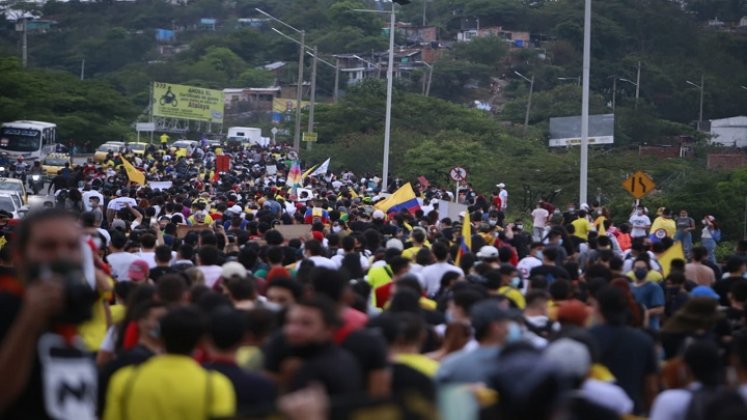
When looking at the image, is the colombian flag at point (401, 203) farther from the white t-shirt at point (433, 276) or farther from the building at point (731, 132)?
the building at point (731, 132)

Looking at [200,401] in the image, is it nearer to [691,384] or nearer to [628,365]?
[691,384]

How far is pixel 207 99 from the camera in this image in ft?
337

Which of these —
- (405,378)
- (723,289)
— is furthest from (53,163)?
(405,378)

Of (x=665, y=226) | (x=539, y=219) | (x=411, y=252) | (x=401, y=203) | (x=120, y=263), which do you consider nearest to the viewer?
(x=120, y=263)

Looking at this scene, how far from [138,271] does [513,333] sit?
16.7 ft

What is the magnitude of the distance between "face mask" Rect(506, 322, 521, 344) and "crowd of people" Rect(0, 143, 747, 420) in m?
0.04

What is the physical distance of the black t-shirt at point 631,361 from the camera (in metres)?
9.13

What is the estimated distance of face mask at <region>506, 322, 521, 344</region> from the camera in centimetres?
805

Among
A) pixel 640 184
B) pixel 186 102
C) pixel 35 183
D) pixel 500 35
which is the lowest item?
pixel 35 183

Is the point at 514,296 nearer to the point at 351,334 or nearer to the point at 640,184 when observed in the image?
the point at 351,334

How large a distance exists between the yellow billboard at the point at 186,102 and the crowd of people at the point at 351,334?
8034cm

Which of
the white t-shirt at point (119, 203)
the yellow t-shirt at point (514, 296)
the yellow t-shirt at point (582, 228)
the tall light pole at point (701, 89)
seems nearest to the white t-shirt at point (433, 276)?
the yellow t-shirt at point (514, 296)

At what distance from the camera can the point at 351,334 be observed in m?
6.71

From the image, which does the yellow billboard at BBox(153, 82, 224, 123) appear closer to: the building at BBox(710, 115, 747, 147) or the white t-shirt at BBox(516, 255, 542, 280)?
the building at BBox(710, 115, 747, 147)
